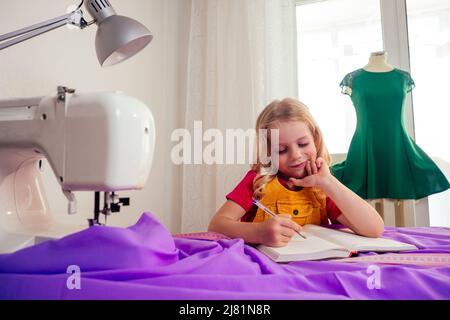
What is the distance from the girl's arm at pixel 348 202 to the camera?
75 cm

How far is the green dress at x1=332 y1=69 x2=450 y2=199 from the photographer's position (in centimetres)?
133

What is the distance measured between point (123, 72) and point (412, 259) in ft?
4.27

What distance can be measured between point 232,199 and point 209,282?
1.84ft

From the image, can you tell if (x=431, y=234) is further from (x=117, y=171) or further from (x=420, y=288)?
(x=117, y=171)

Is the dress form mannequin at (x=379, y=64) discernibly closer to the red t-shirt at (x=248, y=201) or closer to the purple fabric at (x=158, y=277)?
the red t-shirt at (x=248, y=201)

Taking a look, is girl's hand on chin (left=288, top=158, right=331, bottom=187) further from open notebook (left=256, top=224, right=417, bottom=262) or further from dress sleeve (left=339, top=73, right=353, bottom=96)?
dress sleeve (left=339, top=73, right=353, bottom=96)

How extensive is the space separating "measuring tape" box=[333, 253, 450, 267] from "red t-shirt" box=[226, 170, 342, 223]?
1.16 ft

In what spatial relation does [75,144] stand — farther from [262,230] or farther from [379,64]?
[379,64]

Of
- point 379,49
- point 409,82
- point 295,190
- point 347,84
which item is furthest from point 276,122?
point 379,49

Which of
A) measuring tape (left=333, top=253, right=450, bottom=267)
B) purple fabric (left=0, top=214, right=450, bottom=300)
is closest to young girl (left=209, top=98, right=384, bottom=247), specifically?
measuring tape (left=333, top=253, right=450, bottom=267)

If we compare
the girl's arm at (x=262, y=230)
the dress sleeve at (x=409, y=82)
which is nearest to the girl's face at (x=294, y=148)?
the girl's arm at (x=262, y=230)

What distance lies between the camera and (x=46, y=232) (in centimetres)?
59
